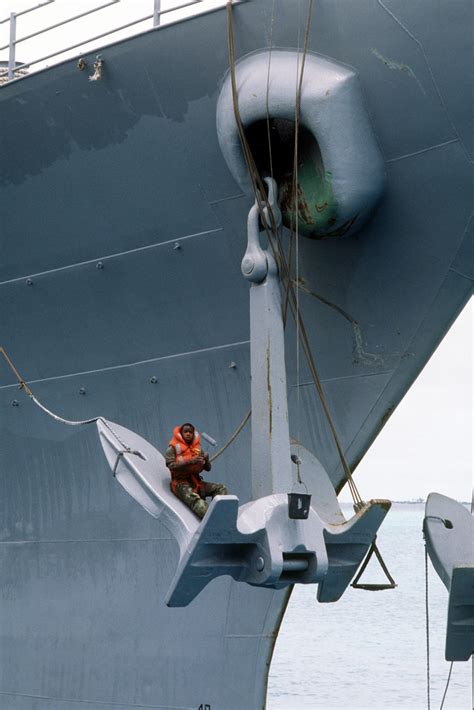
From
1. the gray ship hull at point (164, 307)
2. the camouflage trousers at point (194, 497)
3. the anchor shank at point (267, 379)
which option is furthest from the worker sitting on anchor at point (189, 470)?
the gray ship hull at point (164, 307)

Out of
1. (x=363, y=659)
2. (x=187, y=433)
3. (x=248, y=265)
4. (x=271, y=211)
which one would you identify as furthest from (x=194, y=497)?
(x=363, y=659)

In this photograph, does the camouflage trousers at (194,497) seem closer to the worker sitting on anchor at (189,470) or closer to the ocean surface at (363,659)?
the worker sitting on anchor at (189,470)

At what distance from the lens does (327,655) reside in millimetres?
35281

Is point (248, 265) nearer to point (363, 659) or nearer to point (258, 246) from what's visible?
point (258, 246)

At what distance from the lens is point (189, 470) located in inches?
265

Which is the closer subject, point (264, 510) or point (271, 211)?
point (264, 510)

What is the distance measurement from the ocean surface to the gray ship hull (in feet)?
49.6

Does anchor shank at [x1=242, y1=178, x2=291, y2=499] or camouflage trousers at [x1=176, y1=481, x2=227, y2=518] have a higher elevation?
anchor shank at [x1=242, y1=178, x2=291, y2=499]

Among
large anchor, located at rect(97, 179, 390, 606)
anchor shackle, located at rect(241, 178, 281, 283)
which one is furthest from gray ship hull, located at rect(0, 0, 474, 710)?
large anchor, located at rect(97, 179, 390, 606)

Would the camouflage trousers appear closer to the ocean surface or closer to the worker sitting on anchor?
the worker sitting on anchor

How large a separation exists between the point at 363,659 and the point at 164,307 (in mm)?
27266

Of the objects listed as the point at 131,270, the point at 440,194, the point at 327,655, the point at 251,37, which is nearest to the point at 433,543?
the point at 440,194

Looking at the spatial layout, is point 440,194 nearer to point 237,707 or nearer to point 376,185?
point 376,185

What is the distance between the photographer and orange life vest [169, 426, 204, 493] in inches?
266
